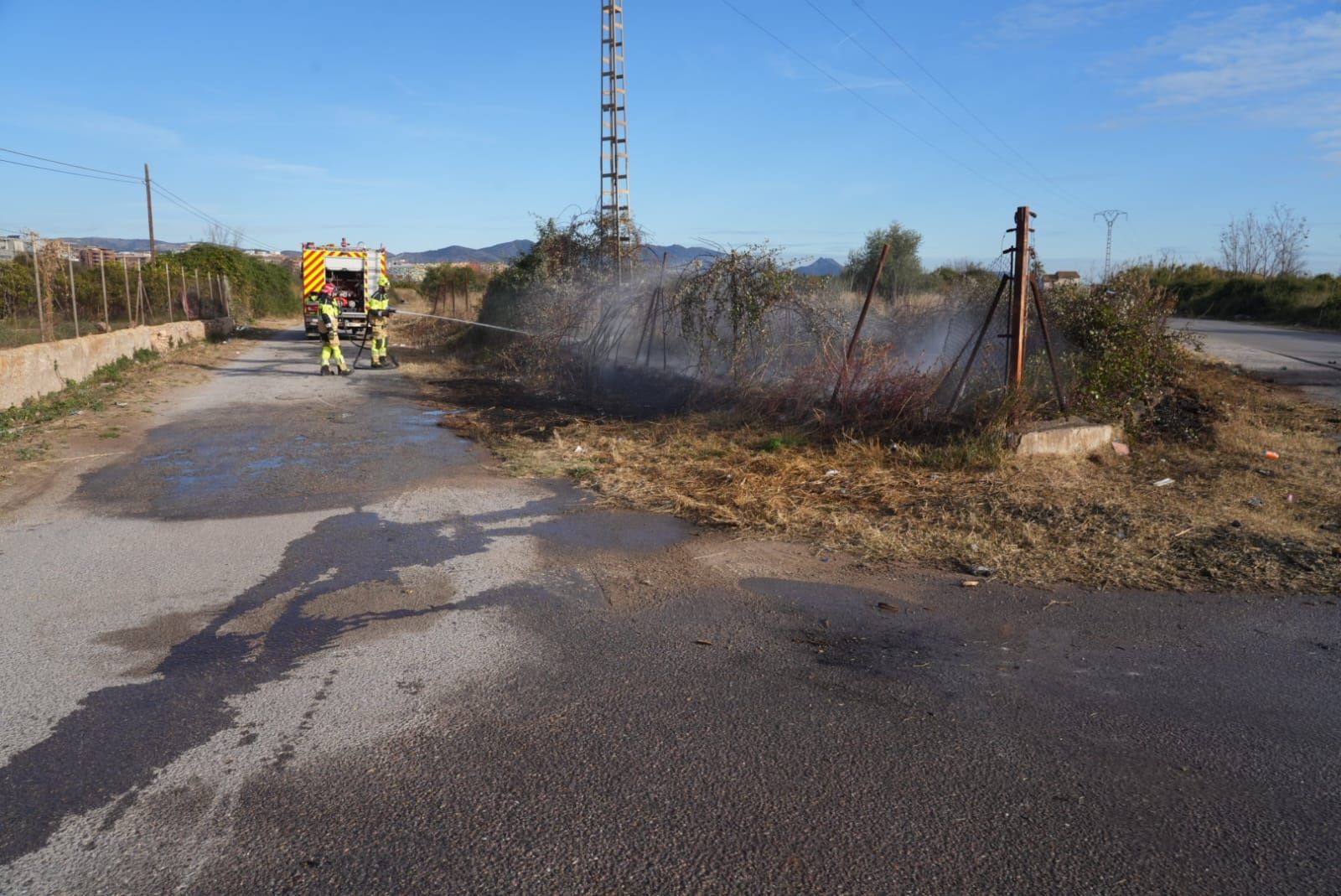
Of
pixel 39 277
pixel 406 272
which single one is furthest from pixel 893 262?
pixel 406 272

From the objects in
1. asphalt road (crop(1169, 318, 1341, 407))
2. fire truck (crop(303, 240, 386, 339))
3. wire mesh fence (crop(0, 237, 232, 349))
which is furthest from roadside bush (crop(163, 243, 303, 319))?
asphalt road (crop(1169, 318, 1341, 407))

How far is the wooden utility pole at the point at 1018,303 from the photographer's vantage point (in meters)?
8.90

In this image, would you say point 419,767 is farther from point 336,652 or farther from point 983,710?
point 983,710

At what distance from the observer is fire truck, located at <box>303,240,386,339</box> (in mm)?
28188

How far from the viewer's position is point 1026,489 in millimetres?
7551

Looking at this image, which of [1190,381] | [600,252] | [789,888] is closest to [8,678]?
[789,888]

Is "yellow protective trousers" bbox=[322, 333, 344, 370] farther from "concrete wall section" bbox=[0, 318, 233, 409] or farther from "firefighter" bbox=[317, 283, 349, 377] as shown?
"concrete wall section" bbox=[0, 318, 233, 409]

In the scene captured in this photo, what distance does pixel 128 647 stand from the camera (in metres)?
4.63

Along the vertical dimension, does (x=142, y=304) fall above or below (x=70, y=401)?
above

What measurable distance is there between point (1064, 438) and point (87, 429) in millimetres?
11289

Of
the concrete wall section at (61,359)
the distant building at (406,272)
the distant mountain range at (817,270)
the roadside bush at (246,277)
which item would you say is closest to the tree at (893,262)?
the distant mountain range at (817,270)

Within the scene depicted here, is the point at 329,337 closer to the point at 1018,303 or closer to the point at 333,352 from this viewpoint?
the point at 333,352

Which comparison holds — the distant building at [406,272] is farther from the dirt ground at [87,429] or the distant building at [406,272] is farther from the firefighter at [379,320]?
the dirt ground at [87,429]

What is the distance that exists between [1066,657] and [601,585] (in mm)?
2626
